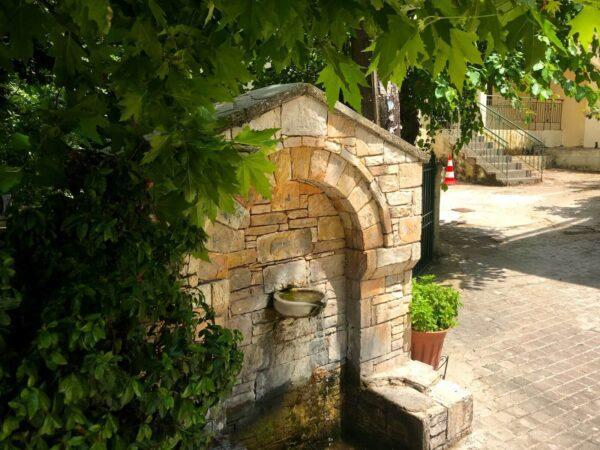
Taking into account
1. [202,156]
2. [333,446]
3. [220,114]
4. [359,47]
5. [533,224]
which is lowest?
[333,446]

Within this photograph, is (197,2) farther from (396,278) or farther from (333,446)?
(333,446)

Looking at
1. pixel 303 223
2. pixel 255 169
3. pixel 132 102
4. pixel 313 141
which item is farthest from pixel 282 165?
pixel 132 102

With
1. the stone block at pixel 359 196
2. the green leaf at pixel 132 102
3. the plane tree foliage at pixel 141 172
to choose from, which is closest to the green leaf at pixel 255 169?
the plane tree foliage at pixel 141 172

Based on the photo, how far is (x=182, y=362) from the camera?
310cm

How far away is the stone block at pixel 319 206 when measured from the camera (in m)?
4.95


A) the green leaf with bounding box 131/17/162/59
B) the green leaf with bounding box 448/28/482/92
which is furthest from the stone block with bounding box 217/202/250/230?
the green leaf with bounding box 448/28/482/92

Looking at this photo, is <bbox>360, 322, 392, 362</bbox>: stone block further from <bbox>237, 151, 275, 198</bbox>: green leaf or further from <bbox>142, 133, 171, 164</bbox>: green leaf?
<bbox>142, 133, 171, 164</bbox>: green leaf

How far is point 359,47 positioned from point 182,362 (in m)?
5.16

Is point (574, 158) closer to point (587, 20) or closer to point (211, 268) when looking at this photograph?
point (211, 268)

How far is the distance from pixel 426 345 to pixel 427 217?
4022 millimetres

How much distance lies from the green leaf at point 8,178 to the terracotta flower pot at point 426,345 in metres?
4.46

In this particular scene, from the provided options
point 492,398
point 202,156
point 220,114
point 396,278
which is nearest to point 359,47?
point 396,278

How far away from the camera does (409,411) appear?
469cm

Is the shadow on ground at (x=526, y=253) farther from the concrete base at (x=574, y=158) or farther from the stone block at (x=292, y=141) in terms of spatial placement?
the concrete base at (x=574, y=158)
